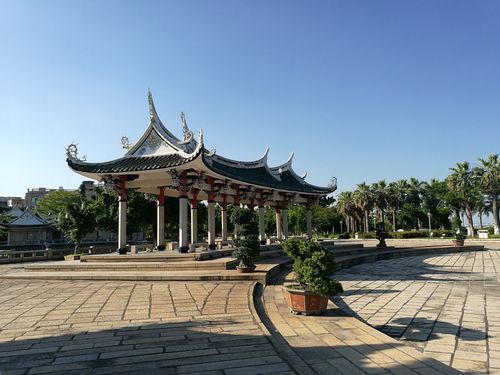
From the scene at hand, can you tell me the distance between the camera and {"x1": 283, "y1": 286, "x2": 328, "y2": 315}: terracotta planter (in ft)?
23.3

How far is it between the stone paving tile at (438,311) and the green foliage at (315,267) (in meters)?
1.20

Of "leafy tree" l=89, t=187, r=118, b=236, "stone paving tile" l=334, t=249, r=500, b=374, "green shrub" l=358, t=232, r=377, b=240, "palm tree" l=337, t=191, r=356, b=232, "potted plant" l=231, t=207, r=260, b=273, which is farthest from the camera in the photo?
"palm tree" l=337, t=191, r=356, b=232

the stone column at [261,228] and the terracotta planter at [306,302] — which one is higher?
the stone column at [261,228]

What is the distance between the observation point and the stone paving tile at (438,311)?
5535 millimetres

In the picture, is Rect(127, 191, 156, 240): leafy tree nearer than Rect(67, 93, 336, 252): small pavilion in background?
No

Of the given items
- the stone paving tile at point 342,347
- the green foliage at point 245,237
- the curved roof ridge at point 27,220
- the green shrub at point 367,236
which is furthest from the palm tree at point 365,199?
the stone paving tile at point 342,347

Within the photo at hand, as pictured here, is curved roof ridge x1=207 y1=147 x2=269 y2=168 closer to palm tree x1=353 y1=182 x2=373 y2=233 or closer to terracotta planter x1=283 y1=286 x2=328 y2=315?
terracotta planter x1=283 y1=286 x2=328 y2=315

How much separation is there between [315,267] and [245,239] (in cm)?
557

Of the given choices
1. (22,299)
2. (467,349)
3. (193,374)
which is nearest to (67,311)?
(22,299)

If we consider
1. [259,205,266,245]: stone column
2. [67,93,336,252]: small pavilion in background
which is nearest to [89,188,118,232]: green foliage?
[67,93,336,252]: small pavilion in background

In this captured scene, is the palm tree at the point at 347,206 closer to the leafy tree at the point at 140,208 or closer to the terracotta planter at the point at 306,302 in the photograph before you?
the leafy tree at the point at 140,208

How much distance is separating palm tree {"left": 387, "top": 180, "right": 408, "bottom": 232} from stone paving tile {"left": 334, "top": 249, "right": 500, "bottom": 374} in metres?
44.7

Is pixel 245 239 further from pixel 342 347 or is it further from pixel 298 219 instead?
pixel 298 219

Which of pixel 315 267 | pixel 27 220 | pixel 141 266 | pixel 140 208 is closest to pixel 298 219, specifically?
pixel 140 208
